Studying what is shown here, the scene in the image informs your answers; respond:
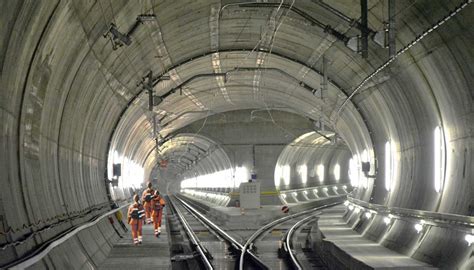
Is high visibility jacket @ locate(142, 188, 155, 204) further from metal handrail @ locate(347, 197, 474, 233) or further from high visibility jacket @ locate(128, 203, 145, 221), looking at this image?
metal handrail @ locate(347, 197, 474, 233)

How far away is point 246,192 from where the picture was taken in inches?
1321

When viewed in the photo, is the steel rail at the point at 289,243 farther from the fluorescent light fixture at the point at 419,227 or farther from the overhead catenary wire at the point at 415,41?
the overhead catenary wire at the point at 415,41

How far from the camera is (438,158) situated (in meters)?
15.0

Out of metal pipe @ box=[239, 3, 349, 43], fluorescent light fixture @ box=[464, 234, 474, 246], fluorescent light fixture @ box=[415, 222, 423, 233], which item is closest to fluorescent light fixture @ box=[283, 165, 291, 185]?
metal pipe @ box=[239, 3, 349, 43]

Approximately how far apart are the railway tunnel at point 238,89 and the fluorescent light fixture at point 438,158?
80mm

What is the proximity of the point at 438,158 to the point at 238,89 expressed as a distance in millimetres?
15925

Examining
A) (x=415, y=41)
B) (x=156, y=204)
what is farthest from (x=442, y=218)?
(x=156, y=204)

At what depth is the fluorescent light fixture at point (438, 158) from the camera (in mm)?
14469

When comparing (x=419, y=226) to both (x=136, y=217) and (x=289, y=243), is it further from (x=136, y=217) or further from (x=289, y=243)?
(x=289, y=243)

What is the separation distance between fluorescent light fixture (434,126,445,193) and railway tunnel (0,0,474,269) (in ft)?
0.26

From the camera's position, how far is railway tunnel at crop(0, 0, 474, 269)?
1069cm

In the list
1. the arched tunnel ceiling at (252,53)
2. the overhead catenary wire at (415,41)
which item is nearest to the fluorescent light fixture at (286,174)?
the arched tunnel ceiling at (252,53)

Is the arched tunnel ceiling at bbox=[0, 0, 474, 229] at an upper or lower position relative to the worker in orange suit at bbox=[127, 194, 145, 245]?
upper

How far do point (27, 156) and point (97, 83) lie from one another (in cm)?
554
